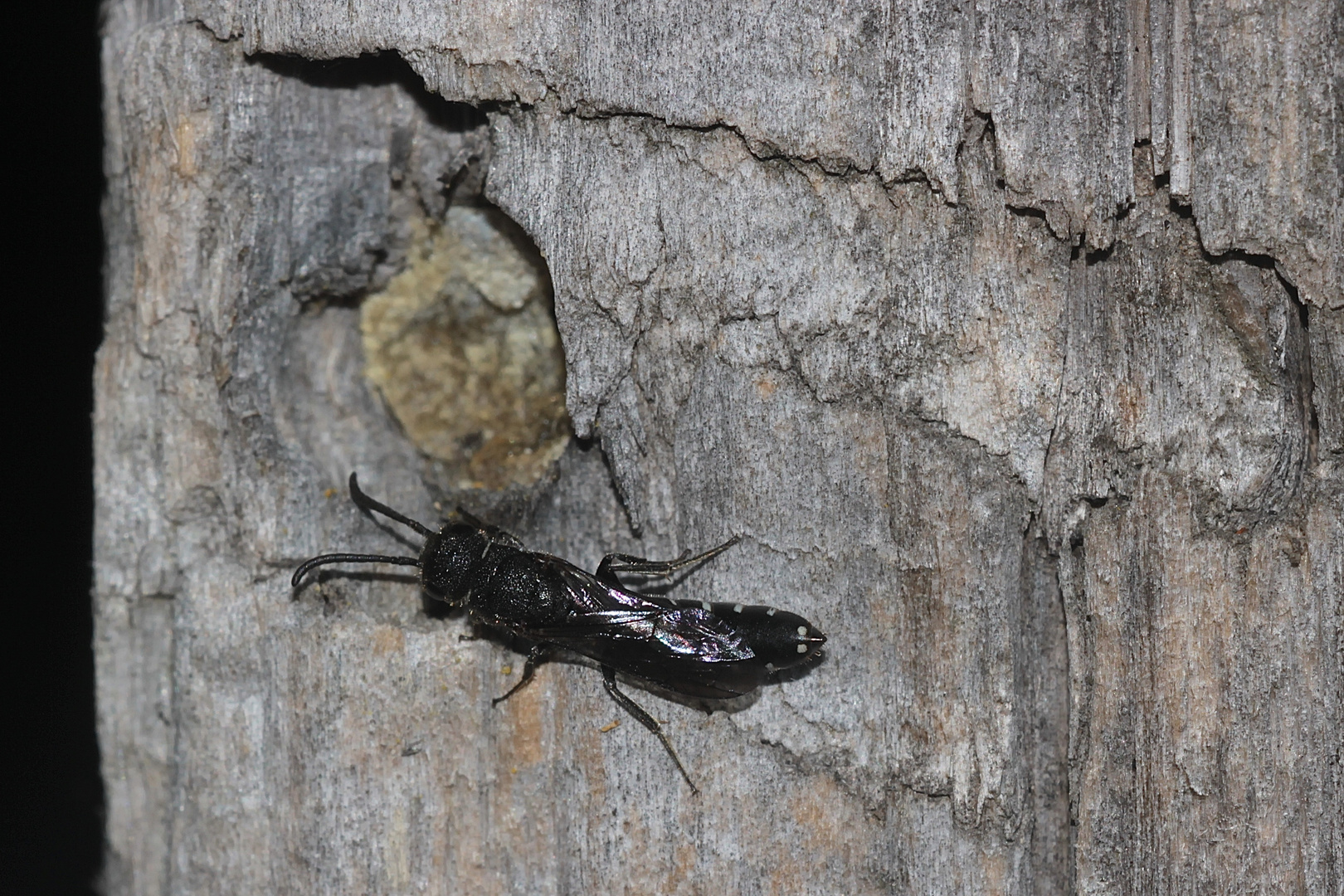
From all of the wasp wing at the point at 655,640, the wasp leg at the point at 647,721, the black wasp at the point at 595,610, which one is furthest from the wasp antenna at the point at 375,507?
the wasp leg at the point at 647,721

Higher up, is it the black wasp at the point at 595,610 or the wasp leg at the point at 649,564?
the wasp leg at the point at 649,564

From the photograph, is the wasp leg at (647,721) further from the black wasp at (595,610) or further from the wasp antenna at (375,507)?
the wasp antenna at (375,507)

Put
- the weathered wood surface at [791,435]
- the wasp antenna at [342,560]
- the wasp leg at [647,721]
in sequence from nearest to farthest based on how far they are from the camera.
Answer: the weathered wood surface at [791,435] < the wasp leg at [647,721] < the wasp antenna at [342,560]

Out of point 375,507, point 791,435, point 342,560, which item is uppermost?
point 791,435

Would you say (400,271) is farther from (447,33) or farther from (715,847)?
(715,847)

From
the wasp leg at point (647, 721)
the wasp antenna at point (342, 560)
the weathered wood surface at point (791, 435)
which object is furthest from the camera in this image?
the wasp antenna at point (342, 560)

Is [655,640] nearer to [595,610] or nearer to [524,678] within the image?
[595,610]

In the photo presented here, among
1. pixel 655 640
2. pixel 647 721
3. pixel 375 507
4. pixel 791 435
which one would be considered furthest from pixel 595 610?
pixel 791 435
